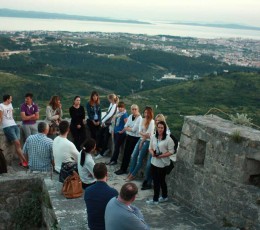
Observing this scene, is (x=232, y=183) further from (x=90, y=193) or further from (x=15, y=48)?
(x=15, y=48)

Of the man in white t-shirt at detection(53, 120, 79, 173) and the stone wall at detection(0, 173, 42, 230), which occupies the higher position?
the man in white t-shirt at detection(53, 120, 79, 173)

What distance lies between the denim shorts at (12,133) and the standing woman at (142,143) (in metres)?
2.41

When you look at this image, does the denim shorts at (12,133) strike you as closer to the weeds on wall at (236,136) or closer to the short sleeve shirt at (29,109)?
the short sleeve shirt at (29,109)

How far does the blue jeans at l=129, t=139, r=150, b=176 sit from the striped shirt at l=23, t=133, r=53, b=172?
4.85 feet

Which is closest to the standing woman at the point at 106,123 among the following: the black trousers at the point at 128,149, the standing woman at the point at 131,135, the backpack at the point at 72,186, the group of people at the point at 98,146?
the group of people at the point at 98,146

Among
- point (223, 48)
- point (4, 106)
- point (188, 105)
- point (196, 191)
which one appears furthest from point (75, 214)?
point (223, 48)

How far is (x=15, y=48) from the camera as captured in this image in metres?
118

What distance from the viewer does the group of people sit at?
4277 millimetres

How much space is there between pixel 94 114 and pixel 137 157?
6.02 feet

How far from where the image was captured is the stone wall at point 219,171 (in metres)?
5.14

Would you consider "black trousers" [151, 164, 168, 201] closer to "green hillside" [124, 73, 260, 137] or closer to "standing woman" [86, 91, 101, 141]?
"standing woman" [86, 91, 101, 141]

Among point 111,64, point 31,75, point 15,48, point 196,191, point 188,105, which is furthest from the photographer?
point 15,48

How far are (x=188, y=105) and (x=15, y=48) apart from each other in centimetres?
7500

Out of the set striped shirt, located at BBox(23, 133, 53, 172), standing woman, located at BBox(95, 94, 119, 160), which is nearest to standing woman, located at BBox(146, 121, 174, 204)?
striped shirt, located at BBox(23, 133, 53, 172)
